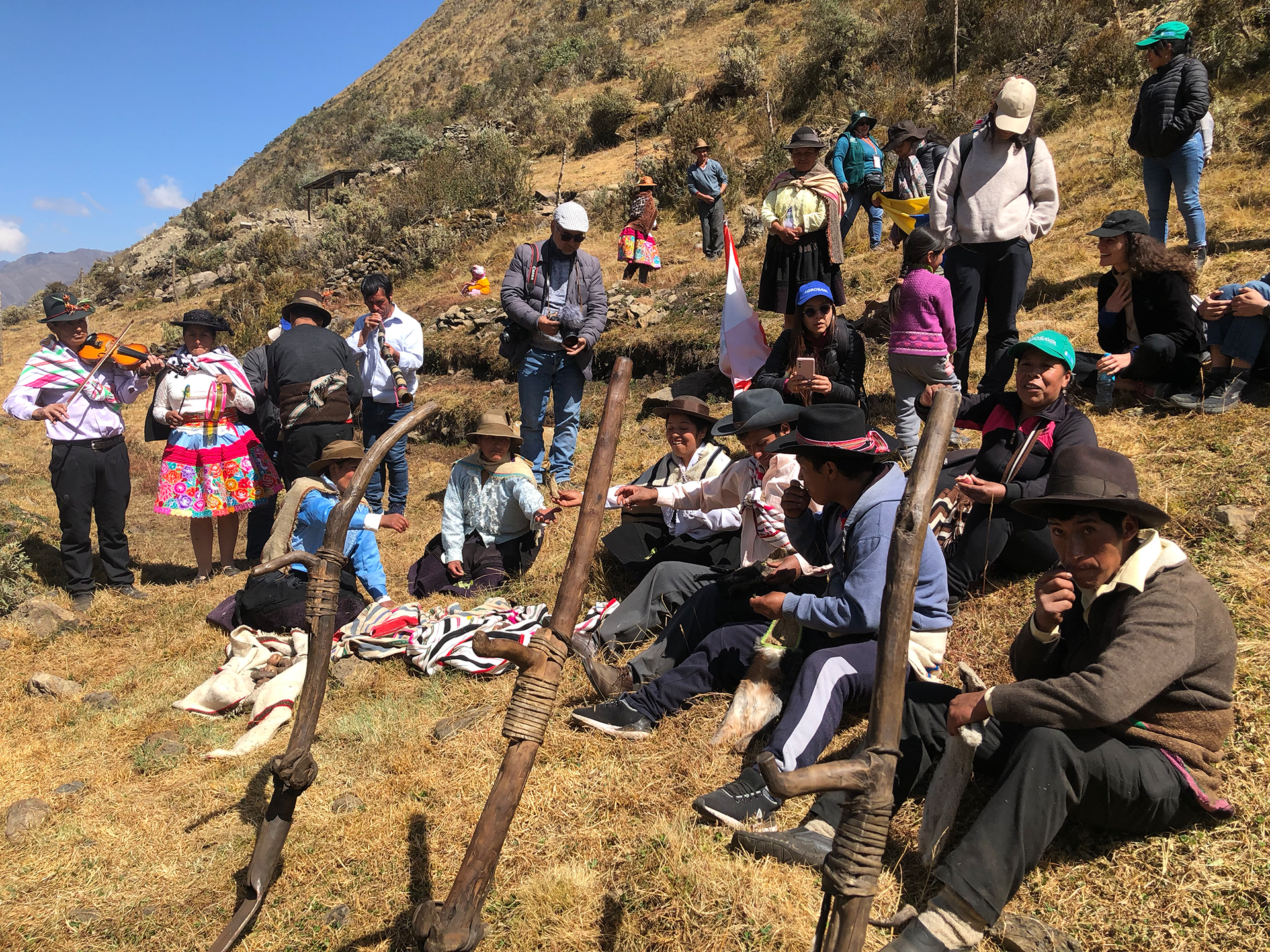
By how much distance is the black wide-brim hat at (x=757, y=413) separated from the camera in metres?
Result: 4.41

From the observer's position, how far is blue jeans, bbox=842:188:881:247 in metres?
11.0

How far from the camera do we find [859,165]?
10680mm

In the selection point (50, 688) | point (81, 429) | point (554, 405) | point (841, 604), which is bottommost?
point (50, 688)

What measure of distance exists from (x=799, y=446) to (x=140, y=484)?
33.7ft

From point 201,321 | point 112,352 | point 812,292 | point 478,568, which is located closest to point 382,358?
point 201,321

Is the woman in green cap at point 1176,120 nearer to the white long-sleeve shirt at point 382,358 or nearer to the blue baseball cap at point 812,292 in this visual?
the blue baseball cap at point 812,292

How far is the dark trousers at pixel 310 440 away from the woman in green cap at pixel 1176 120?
6.67 meters

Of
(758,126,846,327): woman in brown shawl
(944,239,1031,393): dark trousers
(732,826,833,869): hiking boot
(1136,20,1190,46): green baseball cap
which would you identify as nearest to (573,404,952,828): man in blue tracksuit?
(732,826,833,869): hiking boot

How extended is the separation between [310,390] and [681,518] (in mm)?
3275

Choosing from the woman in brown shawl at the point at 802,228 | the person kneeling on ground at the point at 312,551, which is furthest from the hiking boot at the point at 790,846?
the woman in brown shawl at the point at 802,228

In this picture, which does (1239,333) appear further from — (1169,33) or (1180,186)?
(1169,33)

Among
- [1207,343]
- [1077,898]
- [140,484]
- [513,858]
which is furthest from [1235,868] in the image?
[140,484]

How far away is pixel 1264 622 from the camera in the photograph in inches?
137

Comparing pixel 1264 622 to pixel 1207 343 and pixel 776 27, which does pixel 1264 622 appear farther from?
pixel 776 27
